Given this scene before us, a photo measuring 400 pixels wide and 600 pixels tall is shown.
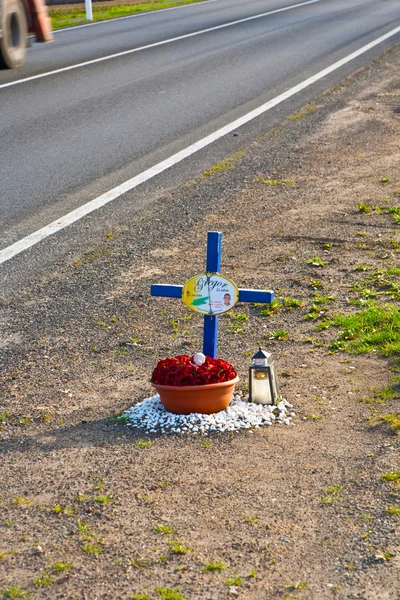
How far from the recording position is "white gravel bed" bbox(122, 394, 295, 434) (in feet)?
12.7

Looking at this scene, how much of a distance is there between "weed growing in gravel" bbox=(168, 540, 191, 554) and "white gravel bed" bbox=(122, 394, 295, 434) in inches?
34.0

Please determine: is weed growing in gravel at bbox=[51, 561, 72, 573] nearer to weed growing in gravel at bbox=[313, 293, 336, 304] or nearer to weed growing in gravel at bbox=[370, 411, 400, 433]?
weed growing in gravel at bbox=[370, 411, 400, 433]

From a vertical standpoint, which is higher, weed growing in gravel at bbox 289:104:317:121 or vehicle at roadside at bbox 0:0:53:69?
vehicle at roadside at bbox 0:0:53:69

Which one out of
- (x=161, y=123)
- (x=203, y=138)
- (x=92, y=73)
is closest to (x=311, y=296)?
(x=203, y=138)

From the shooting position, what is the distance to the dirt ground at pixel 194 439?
290 cm

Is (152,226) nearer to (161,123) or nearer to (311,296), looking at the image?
(311,296)

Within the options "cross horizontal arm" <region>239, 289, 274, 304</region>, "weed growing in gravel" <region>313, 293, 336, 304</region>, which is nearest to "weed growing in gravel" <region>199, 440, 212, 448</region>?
"cross horizontal arm" <region>239, 289, 274, 304</region>

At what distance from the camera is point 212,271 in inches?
161

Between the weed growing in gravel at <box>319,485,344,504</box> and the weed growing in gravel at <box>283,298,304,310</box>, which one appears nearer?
the weed growing in gravel at <box>319,485,344,504</box>

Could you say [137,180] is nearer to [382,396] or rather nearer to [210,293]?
[210,293]

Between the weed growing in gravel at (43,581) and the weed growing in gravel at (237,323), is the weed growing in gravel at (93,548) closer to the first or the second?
the weed growing in gravel at (43,581)

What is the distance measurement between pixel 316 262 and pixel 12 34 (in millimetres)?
10369

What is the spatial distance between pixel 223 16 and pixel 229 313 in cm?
2058

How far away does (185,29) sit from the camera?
2100 centimetres
